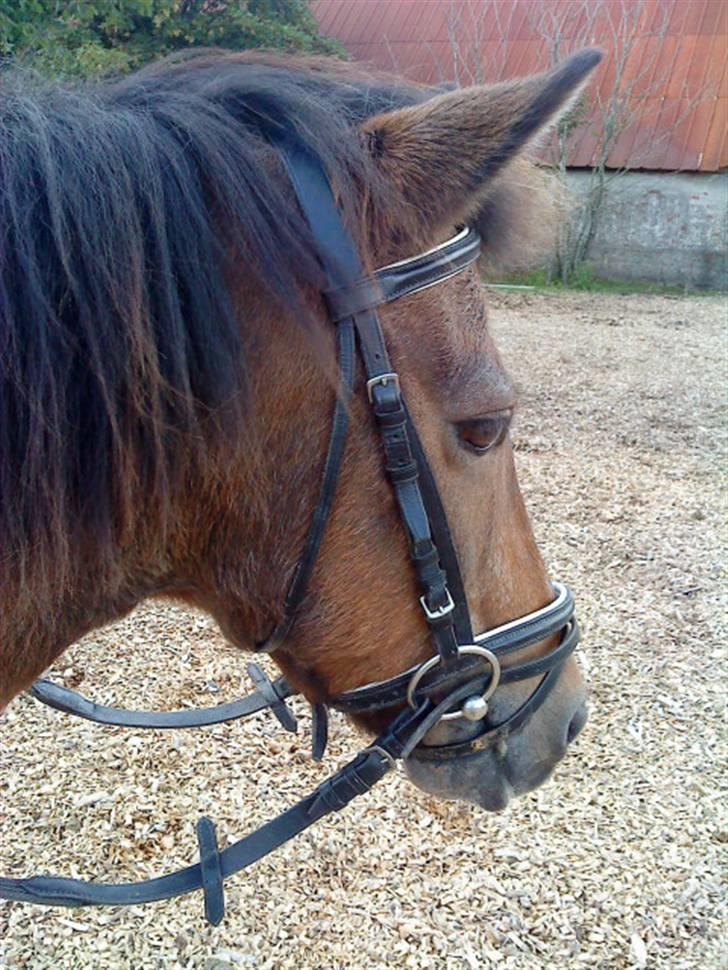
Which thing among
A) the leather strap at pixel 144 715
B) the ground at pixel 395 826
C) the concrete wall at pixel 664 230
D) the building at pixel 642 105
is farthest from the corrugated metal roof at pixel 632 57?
the leather strap at pixel 144 715

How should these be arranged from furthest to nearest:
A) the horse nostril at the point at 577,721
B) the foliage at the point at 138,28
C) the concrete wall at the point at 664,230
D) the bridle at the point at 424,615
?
1. the concrete wall at the point at 664,230
2. the foliage at the point at 138,28
3. the horse nostril at the point at 577,721
4. the bridle at the point at 424,615

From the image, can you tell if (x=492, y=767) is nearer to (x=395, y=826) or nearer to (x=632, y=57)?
(x=395, y=826)

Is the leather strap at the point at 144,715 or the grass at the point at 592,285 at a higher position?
the leather strap at the point at 144,715

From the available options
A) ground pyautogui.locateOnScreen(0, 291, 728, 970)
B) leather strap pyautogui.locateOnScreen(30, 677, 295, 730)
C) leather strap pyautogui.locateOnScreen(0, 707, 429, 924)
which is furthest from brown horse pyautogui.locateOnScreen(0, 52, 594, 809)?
ground pyautogui.locateOnScreen(0, 291, 728, 970)

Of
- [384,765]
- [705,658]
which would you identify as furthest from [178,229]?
[705,658]

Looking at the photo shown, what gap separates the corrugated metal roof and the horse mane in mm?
Answer: 13439

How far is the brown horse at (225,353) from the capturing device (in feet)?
3.15

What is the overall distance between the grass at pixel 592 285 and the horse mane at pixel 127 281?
1220 centimetres

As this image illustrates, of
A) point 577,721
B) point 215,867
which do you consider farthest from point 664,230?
point 215,867

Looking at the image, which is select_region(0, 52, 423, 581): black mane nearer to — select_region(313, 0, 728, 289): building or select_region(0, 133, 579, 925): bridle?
select_region(0, 133, 579, 925): bridle

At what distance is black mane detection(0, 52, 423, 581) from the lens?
95 cm

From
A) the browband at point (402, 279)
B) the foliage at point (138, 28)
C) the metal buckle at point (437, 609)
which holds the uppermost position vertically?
the browband at point (402, 279)

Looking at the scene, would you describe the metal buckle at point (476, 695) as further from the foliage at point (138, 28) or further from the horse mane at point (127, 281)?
the foliage at point (138, 28)

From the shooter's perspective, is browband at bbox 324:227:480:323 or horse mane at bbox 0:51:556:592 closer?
horse mane at bbox 0:51:556:592
